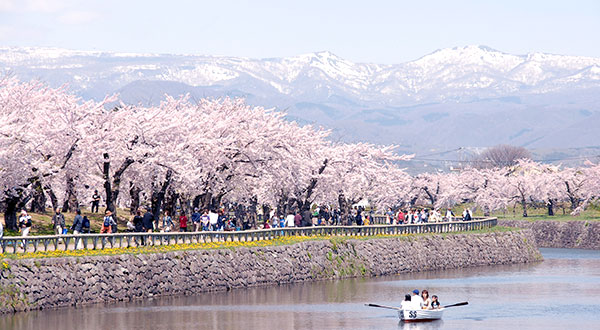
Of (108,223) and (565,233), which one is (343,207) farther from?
(108,223)

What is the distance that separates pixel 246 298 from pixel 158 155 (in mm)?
13431

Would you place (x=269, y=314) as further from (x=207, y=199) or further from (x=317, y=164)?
(x=317, y=164)

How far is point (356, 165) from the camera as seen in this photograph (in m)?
87.6

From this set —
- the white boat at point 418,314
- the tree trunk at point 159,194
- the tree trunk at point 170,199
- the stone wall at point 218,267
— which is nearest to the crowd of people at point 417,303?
the white boat at point 418,314

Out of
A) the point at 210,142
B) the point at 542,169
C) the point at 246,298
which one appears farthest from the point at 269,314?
the point at 542,169

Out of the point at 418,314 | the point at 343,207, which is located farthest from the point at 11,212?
the point at 343,207

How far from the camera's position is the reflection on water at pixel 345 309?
39969mm

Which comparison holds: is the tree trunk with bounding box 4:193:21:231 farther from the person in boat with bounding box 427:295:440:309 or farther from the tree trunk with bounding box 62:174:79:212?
the person in boat with bounding box 427:295:440:309

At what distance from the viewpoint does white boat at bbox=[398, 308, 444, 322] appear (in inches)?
1642

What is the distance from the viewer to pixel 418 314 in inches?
1647

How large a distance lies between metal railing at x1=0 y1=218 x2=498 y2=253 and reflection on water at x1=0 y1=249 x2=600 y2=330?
3394 millimetres

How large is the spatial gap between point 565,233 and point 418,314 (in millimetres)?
72099

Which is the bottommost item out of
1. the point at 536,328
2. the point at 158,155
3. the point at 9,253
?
the point at 536,328

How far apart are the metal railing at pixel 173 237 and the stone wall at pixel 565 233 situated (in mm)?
33556
